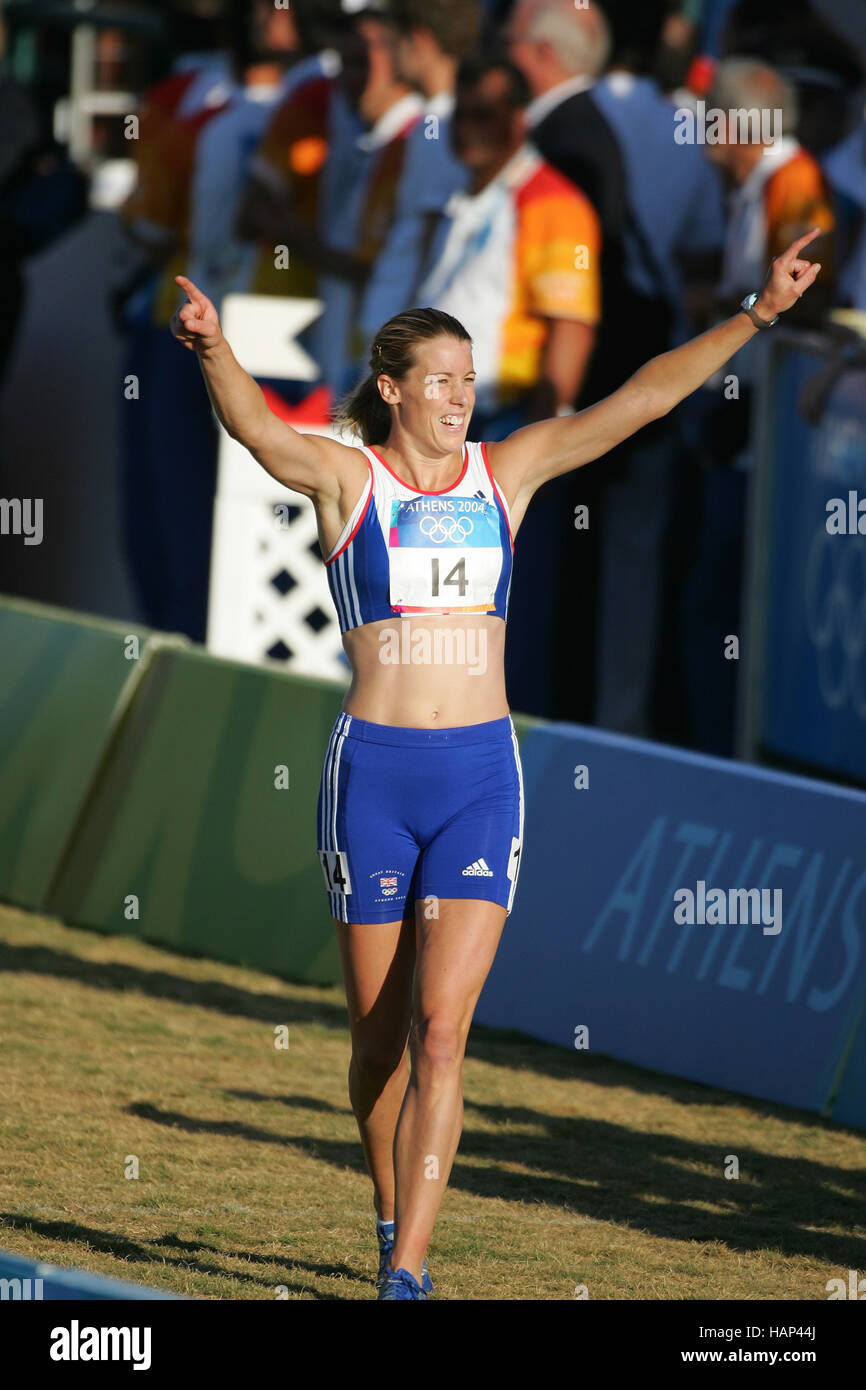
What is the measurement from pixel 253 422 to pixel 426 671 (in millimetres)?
691

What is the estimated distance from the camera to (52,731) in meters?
8.91

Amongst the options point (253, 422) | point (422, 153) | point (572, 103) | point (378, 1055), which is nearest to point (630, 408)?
point (253, 422)

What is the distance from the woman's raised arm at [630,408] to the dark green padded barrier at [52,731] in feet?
13.0

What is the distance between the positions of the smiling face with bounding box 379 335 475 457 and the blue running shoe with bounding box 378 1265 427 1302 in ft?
6.07

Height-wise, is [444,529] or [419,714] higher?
[444,529]

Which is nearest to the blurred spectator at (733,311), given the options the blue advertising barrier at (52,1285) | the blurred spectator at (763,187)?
the blurred spectator at (763,187)

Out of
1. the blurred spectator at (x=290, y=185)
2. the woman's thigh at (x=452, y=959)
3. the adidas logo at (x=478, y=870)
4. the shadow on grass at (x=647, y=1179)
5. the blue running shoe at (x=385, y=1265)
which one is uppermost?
the blurred spectator at (x=290, y=185)

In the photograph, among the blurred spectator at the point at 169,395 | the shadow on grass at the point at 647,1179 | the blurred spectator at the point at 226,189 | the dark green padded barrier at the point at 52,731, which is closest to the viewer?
the shadow on grass at the point at 647,1179

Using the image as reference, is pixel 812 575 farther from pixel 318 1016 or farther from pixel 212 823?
pixel 318 1016

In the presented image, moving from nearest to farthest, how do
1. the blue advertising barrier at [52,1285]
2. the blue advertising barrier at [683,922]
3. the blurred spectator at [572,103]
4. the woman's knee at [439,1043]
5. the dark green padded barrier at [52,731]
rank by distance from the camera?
the blue advertising barrier at [52,1285] → the woman's knee at [439,1043] → the blue advertising barrier at [683,922] → the dark green padded barrier at [52,731] → the blurred spectator at [572,103]

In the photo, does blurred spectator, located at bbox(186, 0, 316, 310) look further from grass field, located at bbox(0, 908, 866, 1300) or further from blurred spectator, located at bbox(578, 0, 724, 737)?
grass field, located at bbox(0, 908, 866, 1300)

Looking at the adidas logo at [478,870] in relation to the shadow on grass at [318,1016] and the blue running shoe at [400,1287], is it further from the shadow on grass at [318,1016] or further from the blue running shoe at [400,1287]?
the shadow on grass at [318,1016]

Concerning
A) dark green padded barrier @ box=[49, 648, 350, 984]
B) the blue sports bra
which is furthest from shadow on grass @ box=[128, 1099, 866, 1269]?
the blue sports bra

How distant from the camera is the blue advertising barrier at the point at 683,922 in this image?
685 centimetres
